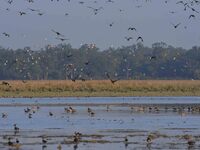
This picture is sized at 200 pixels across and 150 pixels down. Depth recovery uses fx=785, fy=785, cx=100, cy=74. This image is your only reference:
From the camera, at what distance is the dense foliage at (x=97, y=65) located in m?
158

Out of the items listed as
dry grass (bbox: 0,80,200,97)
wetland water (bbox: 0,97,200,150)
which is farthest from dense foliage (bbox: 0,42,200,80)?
wetland water (bbox: 0,97,200,150)

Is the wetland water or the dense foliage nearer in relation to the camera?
the wetland water

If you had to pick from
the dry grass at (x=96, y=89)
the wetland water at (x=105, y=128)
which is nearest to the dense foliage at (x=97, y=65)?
the dry grass at (x=96, y=89)

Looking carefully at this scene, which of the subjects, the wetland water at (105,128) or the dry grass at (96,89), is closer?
the wetland water at (105,128)

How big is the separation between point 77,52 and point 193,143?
14508cm

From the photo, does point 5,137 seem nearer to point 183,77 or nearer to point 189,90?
point 189,90

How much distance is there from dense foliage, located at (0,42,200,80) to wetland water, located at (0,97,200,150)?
95942mm

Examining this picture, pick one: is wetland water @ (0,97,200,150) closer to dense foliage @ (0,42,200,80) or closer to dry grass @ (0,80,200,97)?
dry grass @ (0,80,200,97)

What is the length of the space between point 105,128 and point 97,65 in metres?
127

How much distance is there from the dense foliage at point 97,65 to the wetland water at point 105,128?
95942 millimetres

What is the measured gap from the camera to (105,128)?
4294 cm

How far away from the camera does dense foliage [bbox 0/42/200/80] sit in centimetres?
15825

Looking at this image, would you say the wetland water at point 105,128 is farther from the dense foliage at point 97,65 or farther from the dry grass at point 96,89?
the dense foliage at point 97,65

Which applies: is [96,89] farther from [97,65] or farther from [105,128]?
[97,65]
